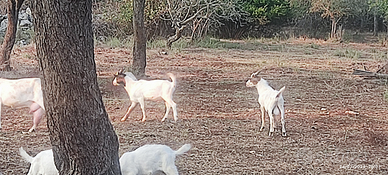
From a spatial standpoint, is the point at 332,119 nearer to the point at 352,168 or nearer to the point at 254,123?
the point at 254,123

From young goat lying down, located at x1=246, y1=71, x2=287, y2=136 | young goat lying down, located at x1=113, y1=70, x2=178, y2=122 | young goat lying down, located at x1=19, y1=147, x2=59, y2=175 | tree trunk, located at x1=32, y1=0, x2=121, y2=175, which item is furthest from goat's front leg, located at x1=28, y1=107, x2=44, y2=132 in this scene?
tree trunk, located at x1=32, y1=0, x2=121, y2=175

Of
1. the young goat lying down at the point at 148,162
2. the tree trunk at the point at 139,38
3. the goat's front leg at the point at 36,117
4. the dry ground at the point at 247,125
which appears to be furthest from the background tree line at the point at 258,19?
the young goat lying down at the point at 148,162

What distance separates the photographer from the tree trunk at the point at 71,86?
11.0 feet

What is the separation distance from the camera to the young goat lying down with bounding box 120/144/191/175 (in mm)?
4516

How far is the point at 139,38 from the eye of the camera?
37.0 ft

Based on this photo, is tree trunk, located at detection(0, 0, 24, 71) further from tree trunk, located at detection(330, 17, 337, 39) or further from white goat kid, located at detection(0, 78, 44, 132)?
tree trunk, located at detection(330, 17, 337, 39)

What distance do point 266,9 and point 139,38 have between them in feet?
60.5

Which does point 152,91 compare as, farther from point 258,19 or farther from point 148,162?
point 258,19

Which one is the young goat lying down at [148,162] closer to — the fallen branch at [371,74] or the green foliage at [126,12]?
the fallen branch at [371,74]

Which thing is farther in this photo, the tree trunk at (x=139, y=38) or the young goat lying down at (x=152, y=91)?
the tree trunk at (x=139, y=38)

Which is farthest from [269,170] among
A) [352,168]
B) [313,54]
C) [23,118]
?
[313,54]

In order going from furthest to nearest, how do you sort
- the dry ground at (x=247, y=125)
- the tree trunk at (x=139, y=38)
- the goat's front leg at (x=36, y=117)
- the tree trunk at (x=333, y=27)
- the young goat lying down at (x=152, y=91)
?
the tree trunk at (x=333, y=27) < the tree trunk at (x=139, y=38) < the young goat lying down at (x=152, y=91) < the goat's front leg at (x=36, y=117) < the dry ground at (x=247, y=125)

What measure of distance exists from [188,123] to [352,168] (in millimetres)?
2692

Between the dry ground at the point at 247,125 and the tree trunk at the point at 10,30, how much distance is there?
404mm
